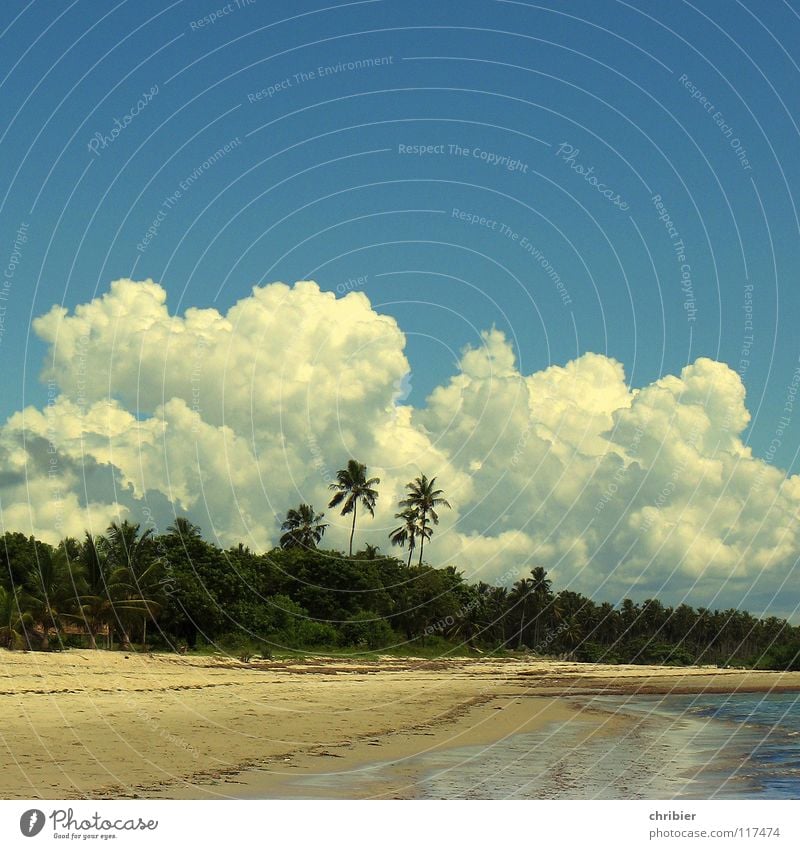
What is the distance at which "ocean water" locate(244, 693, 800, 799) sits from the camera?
26.7 m

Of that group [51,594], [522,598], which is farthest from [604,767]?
[522,598]

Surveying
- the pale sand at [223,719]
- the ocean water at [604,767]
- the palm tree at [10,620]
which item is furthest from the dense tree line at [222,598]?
the ocean water at [604,767]

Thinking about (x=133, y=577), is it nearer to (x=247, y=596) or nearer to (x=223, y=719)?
(x=247, y=596)

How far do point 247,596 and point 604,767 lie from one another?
2175 inches

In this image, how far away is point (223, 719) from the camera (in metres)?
36.3

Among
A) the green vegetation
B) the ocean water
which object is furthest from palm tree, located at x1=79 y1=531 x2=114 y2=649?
the ocean water

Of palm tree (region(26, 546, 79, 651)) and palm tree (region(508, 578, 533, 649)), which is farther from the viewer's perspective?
palm tree (region(508, 578, 533, 649))

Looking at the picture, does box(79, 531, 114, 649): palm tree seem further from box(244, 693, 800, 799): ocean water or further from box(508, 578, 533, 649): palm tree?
box(508, 578, 533, 649): palm tree

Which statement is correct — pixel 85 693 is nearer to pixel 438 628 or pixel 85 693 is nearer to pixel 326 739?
pixel 326 739

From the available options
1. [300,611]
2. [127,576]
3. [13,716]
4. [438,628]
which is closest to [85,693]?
[13,716]

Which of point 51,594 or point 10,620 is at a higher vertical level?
point 51,594

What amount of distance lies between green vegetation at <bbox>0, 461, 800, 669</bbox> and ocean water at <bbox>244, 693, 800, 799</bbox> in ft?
99.1

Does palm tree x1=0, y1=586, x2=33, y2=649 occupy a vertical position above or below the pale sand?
above

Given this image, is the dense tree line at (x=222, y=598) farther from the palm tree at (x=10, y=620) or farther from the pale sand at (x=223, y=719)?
the pale sand at (x=223, y=719)
